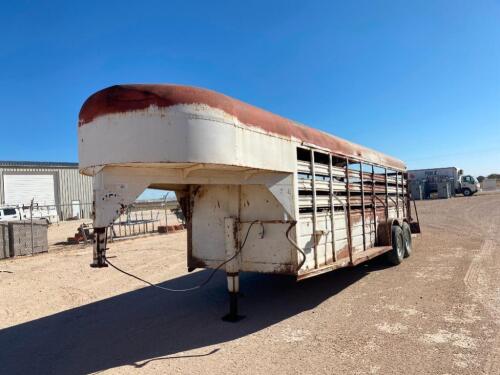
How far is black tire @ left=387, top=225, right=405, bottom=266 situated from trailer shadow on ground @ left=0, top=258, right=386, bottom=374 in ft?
3.57

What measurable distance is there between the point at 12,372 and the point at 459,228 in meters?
15.4

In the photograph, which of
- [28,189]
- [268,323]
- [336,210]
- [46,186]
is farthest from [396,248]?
[46,186]

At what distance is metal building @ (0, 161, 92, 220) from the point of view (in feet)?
103

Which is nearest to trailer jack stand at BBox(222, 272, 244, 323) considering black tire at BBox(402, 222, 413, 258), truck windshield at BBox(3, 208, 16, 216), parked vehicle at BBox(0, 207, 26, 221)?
black tire at BBox(402, 222, 413, 258)

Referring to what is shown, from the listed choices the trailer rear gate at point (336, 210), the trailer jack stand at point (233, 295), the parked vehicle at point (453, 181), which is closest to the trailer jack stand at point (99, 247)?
the trailer jack stand at point (233, 295)

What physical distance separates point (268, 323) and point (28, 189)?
1289 inches

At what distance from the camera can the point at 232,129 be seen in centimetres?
439

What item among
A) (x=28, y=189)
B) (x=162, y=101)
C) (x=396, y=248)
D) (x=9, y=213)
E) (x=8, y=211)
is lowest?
(x=396, y=248)

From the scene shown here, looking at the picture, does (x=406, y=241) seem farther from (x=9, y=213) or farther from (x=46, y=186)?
(x=46, y=186)

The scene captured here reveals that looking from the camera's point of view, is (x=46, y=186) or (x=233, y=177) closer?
(x=233, y=177)

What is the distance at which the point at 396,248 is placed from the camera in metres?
8.43

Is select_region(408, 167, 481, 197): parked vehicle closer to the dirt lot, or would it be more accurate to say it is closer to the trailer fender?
the dirt lot

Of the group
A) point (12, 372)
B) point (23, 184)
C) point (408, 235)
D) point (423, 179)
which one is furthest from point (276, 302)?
point (423, 179)

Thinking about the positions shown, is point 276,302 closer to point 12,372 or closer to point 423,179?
point 12,372
